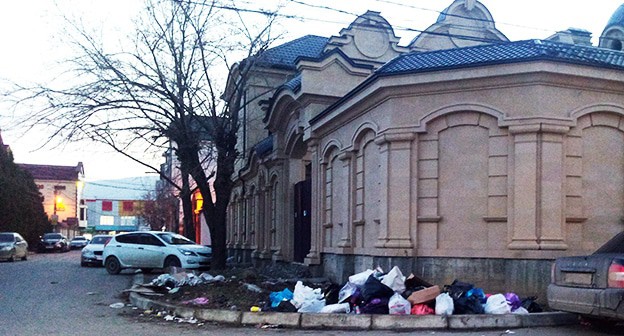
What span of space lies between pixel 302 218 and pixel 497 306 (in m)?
10.5

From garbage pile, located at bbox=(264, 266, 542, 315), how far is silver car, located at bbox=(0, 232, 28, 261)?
82.8ft

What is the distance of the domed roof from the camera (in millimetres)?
22933

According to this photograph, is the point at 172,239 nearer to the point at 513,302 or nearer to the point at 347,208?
the point at 347,208

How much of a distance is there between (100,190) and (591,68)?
108 metres

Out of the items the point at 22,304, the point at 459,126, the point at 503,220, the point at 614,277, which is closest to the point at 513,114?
the point at 459,126

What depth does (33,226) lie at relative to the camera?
170 ft

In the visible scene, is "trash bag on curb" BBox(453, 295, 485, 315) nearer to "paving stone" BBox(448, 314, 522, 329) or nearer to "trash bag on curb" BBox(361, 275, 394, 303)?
"paving stone" BBox(448, 314, 522, 329)

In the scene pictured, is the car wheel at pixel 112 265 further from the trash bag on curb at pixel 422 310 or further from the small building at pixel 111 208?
the small building at pixel 111 208

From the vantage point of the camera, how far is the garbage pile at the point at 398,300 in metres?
10.8

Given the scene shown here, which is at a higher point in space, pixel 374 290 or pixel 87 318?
pixel 374 290

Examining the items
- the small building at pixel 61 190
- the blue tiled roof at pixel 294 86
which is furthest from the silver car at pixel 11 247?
the small building at pixel 61 190

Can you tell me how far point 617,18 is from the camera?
2323cm

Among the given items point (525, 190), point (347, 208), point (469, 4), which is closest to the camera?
point (525, 190)

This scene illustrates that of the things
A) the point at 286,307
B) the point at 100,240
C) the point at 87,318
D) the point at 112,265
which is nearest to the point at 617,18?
the point at 286,307
